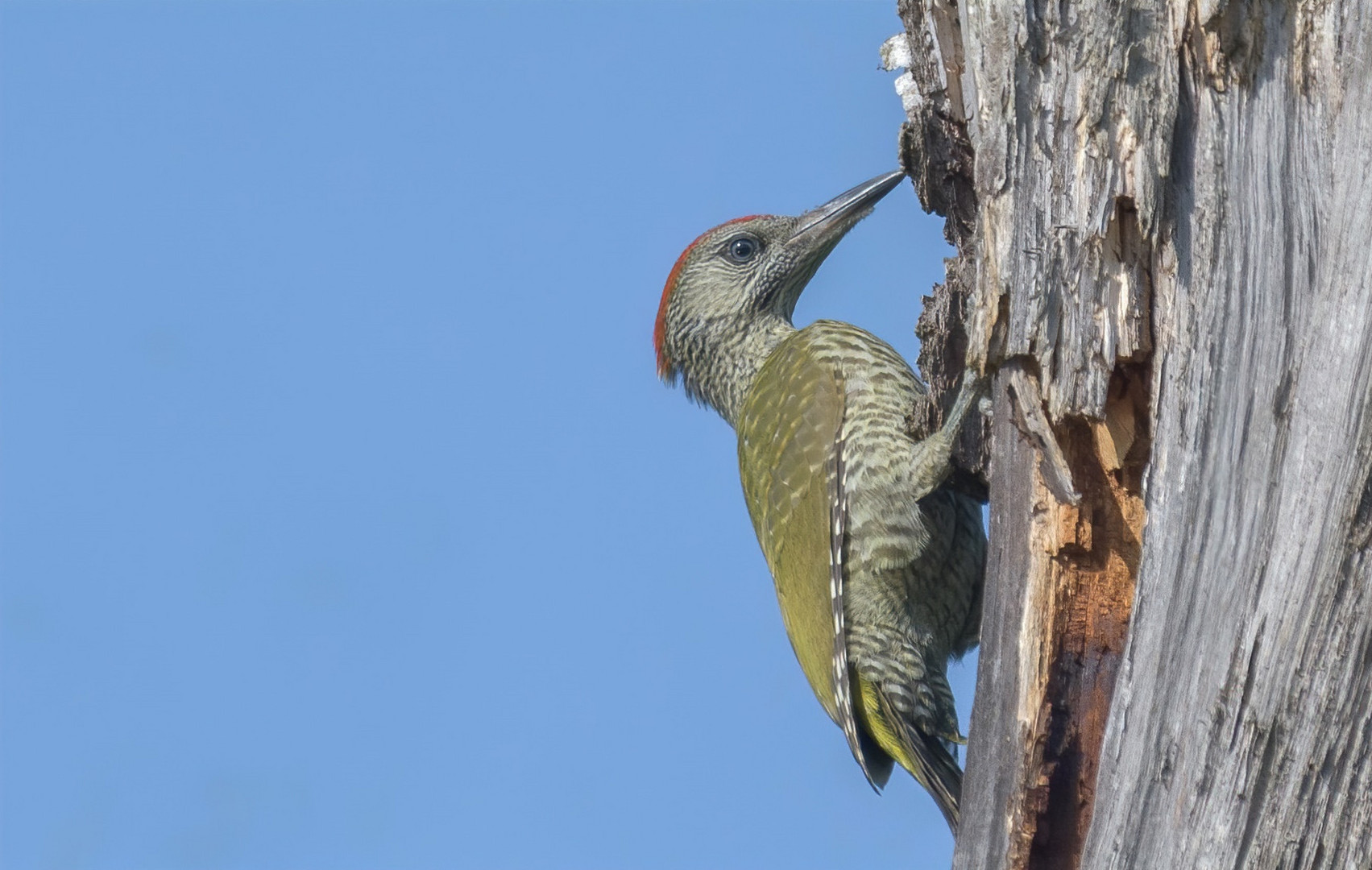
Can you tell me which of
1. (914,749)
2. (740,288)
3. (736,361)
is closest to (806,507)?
(914,749)

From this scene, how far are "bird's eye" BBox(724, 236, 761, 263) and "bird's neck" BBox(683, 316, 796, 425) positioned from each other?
0.94 feet

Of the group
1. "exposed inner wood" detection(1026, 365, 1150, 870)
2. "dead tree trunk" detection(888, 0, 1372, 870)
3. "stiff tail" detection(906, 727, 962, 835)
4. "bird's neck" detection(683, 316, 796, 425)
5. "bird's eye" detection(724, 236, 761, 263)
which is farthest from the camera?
"bird's eye" detection(724, 236, 761, 263)

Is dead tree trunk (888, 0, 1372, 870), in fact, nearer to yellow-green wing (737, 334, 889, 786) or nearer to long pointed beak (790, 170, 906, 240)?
yellow-green wing (737, 334, 889, 786)

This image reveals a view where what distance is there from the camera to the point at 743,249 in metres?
5.79

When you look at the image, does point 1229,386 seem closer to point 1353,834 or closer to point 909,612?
point 1353,834

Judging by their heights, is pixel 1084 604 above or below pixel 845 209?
below

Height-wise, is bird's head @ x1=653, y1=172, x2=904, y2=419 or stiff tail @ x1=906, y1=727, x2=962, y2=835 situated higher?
bird's head @ x1=653, y1=172, x2=904, y2=419

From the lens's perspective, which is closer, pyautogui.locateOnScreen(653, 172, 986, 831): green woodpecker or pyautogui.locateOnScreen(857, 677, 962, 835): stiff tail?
pyautogui.locateOnScreen(857, 677, 962, 835): stiff tail

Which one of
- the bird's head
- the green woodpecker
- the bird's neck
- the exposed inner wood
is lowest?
the exposed inner wood

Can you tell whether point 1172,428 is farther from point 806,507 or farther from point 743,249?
point 743,249

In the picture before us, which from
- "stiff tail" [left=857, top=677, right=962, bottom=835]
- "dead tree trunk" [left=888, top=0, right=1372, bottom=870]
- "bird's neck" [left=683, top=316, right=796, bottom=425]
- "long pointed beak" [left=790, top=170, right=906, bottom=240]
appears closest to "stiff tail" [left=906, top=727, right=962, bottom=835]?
"stiff tail" [left=857, top=677, right=962, bottom=835]

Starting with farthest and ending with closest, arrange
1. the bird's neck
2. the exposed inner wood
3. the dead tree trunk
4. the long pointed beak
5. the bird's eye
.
→ the bird's eye, the bird's neck, the long pointed beak, the exposed inner wood, the dead tree trunk

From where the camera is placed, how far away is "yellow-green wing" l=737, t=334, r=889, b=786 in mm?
4418

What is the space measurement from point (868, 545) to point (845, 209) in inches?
67.8
